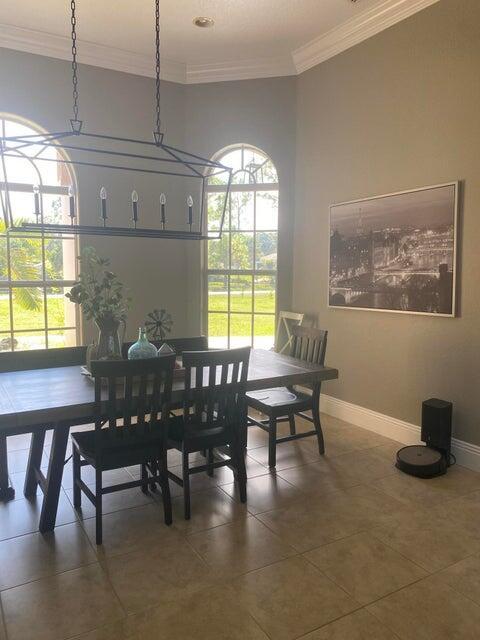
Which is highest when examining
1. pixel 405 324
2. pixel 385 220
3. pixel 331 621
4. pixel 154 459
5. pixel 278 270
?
pixel 385 220

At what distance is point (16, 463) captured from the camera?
3455mm

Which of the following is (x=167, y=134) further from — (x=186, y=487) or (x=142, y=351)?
(x=186, y=487)

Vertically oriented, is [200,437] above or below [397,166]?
below

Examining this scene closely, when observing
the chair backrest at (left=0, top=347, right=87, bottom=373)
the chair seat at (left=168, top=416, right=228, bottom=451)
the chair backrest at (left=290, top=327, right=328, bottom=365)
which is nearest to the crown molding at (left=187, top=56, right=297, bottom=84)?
the chair backrest at (left=290, top=327, right=328, bottom=365)

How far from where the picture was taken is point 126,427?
2.53 metres

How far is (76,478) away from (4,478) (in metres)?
0.51

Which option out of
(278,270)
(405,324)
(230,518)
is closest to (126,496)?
(230,518)

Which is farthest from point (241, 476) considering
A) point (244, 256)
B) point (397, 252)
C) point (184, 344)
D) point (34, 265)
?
point (34, 265)

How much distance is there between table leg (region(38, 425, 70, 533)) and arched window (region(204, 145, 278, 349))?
2648mm

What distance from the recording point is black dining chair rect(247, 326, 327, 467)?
337cm

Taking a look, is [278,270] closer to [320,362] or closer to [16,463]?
[320,362]

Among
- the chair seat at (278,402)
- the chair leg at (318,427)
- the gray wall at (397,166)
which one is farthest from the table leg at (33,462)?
the gray wall at (397,166)

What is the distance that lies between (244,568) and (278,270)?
3.15 metres

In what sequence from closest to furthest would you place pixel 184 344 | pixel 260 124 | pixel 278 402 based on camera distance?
pixel 278 402
pixel 184 344
pixel 260 124
